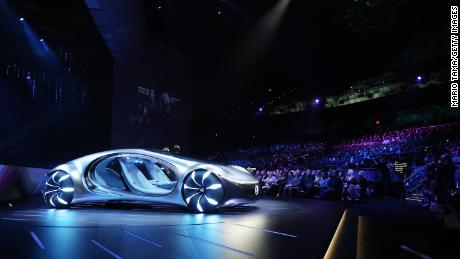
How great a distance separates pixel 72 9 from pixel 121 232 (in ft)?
29.7

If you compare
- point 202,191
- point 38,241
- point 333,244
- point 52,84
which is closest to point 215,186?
point 202,191

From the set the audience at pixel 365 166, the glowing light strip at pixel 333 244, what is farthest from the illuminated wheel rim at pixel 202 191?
the audience at pixel 365 166

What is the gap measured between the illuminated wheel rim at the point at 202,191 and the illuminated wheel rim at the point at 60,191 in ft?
6.30

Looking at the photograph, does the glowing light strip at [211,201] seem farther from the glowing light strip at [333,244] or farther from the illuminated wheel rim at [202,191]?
the glowing light strip at [333,244]

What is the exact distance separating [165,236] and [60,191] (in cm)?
309

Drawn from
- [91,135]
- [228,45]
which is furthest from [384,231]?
[228,45]

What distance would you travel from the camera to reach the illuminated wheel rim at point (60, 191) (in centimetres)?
531

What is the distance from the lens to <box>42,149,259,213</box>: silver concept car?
4684 millimetres

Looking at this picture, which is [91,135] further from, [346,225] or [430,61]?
[430,61]

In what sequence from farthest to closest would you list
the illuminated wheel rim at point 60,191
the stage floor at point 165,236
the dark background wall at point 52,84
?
the dark background wall at point 52,84 < the illuminated wheel rim at point 60,191 < the stage floor at point 165,236

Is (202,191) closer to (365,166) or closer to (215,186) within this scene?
(215,186)

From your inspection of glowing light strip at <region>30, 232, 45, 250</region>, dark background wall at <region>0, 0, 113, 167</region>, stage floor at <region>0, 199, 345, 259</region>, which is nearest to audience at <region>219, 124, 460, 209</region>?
stage floor at <region>0, 199, 345, 259</region>

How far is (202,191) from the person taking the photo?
4707 millimetres

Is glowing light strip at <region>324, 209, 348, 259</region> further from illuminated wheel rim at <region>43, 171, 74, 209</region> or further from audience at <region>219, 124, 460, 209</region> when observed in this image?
illuminated wheel rim at <region>43, 171, 74, 209</region>
